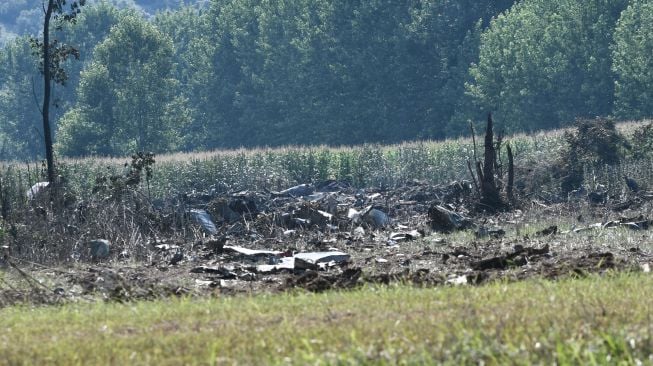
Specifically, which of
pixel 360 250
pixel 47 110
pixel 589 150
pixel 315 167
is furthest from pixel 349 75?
pixel 360 250

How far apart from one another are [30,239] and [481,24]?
59318mm

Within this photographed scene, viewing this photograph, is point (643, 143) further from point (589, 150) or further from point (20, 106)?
point (20, 106)

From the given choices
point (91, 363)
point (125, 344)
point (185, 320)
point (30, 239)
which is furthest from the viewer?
point (30, 239)

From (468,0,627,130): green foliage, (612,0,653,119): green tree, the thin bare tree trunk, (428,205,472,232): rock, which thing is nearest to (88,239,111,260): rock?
the thin bare tree trunk

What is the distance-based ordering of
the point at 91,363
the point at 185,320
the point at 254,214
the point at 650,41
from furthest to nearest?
1. the point at 650,41
2. the point at 254,214
3. the point at 185,320
4. the point at 91,363

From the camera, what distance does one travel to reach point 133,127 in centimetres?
7619

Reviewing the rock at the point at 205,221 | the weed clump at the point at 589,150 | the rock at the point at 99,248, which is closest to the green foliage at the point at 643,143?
the weed clump at the point at 589,150

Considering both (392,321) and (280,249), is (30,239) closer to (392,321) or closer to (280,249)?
(280,249)

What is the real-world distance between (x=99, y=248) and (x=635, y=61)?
137ft

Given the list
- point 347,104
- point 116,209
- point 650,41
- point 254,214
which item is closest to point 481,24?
point 347,104

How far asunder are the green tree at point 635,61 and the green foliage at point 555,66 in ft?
10.5

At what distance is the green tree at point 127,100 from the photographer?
249 feet

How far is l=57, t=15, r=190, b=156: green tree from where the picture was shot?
249ft

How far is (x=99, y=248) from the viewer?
17641 millimetres
